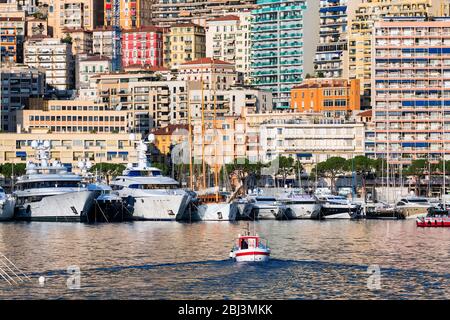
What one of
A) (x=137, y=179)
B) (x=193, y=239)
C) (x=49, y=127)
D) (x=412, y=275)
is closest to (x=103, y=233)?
(x=193, y=239)

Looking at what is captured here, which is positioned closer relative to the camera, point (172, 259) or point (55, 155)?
point (172, 259)

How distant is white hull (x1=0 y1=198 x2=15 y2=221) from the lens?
13150cm

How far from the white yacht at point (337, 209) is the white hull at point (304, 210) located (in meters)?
0.47

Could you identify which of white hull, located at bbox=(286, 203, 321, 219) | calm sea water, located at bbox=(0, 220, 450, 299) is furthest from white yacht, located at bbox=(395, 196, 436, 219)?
calm sea water, located at bbox=(0, 220, 450, 299)

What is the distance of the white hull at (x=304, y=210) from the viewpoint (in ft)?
468

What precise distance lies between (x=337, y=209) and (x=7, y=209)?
35265 millimetres

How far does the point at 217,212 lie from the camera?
132 meters

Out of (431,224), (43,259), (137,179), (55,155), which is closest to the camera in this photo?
(43,259)

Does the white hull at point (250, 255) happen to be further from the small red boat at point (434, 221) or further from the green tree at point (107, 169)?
the green tree at point (107, 169)

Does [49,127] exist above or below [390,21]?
below

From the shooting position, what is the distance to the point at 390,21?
18788 cm

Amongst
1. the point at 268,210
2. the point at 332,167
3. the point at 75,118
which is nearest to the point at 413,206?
the point at 268,210
